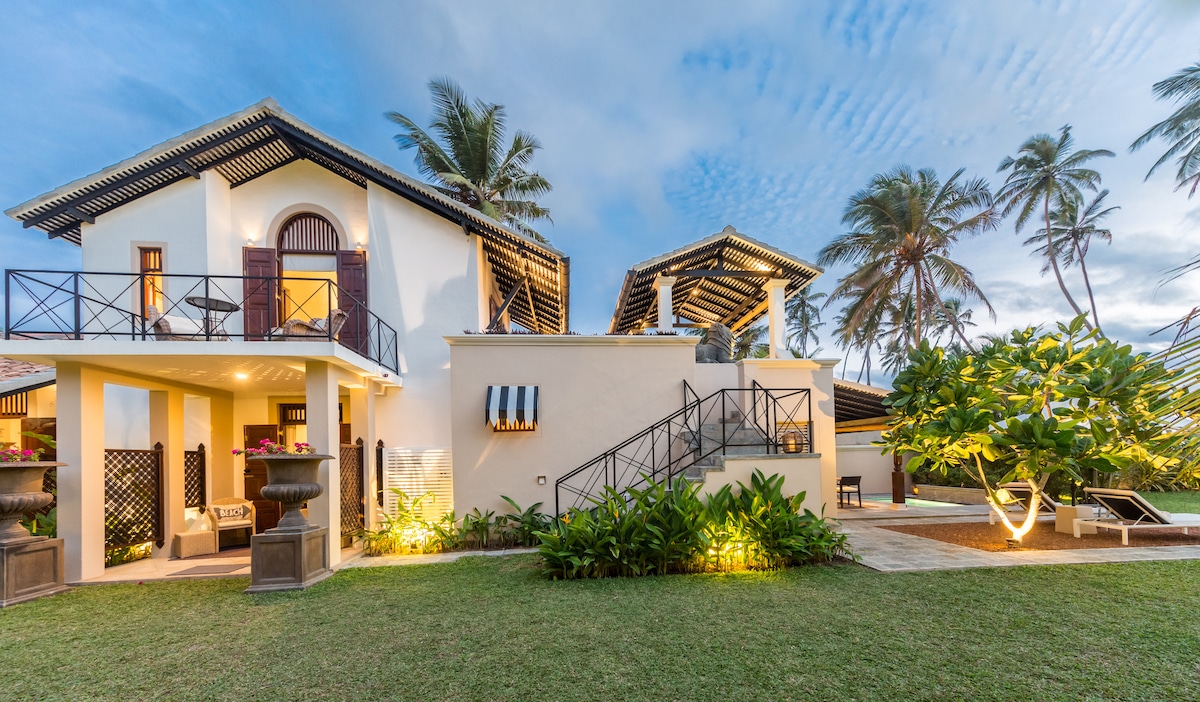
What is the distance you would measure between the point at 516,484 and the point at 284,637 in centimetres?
443

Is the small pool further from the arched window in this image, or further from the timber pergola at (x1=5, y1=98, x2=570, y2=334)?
the arched window

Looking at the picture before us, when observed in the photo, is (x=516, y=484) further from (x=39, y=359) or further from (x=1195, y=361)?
(x=1195, y=361)

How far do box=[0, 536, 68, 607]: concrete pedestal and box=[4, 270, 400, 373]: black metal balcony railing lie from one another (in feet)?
9.08

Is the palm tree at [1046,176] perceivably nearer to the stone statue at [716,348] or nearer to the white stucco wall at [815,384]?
the white stucco wall at [815,384]

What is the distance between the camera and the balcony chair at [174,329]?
7.57 metres

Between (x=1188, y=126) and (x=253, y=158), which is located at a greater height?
(x=1188, y=126)

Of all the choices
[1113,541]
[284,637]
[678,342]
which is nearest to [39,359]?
[284,637]

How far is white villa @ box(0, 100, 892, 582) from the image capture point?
344 inches

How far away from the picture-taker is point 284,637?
16.7 feet

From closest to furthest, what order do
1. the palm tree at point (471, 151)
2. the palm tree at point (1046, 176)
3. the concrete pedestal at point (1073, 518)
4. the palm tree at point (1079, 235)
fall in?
the concrete pedestal at point (1073, 518)
the palm tree at point (471, 151)
the palm tree at point (1046, 176)
the palm tree at point (1079, 235)

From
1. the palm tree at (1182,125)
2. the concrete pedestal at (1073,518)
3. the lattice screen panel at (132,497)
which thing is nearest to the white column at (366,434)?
the lattice screen panel at (132,497)

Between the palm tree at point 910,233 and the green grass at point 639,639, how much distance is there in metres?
14.8

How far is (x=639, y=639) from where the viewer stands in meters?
4.76

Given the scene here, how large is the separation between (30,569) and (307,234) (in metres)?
6.58
